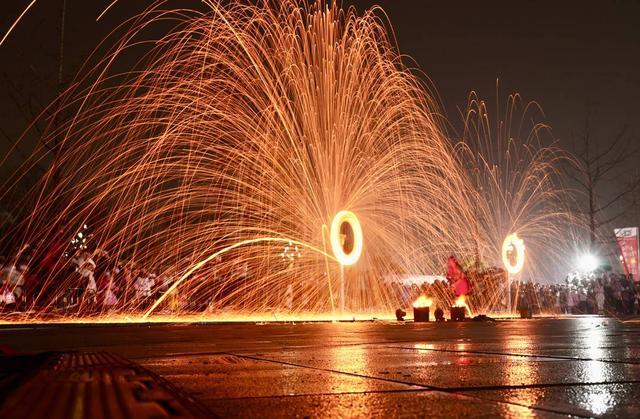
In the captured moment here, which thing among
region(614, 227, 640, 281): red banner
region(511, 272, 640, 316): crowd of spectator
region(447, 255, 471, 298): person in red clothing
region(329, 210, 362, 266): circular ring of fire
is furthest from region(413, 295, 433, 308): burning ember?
region(614, 227, 640, 281): red banner

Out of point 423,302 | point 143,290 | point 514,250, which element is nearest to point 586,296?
point 514,250

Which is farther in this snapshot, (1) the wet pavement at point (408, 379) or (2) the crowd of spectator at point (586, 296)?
(2) the crowd of spectator at point (586, 296)

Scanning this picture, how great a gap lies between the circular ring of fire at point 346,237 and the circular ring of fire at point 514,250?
8.48 meters

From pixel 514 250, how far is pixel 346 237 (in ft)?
33.5

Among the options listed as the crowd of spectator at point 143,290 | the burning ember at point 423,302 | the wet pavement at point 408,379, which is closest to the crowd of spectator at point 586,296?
the crowd of spectator at point 143,290

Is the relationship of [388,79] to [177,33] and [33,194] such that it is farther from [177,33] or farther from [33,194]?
[33,194]

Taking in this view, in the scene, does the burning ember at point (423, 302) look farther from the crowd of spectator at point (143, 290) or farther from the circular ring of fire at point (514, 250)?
the circular ring of fire at point (514, 250)

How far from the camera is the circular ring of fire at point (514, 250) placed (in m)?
32.3

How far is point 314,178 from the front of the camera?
2522 cm

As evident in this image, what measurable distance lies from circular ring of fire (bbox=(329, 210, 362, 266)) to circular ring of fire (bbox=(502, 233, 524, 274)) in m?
8.48

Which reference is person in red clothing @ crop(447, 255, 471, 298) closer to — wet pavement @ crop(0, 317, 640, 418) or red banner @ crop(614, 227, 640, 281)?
wet pavement @ crop(0, 317, 640, 418)

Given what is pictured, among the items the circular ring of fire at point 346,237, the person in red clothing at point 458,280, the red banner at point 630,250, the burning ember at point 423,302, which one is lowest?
the burning ember at point 423,302

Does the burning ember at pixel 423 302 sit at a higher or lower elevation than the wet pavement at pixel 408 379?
higher

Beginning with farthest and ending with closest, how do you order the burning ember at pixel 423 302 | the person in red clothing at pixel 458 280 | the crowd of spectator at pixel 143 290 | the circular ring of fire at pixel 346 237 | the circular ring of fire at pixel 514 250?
1. the circular ring of fire at pixel 514 250
2. the circular ring of fire at pixel 346 237
3. the person in red clothing at pixel 458 280
4. the burning ember at pixel 423 302
5. the crowd of spectator at pixel 143 290
